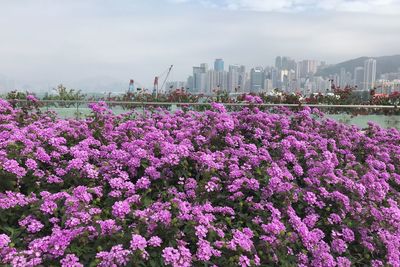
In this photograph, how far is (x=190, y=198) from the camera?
295 centimetres

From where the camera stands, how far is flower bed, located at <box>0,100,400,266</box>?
2.32 meters

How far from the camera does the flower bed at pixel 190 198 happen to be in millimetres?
2316

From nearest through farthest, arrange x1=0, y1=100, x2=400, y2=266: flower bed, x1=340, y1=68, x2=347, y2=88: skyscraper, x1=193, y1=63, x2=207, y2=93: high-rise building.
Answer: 1. x1=0, y1=100, x2=400, y2=266: flower bed
2. x1=340, y1=68, x2=347, y2=88: skyscraper
3. x1=193, y1=63, x2=207, y2=93: high-rise building

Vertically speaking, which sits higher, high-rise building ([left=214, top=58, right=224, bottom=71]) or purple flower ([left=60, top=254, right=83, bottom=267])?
high-rise building ([left=214, top=58, right=224, bottom=71])

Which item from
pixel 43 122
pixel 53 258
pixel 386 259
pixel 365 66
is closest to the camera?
pixel 53 258

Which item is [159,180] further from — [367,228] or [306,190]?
[367,228]

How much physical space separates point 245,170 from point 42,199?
1.43m

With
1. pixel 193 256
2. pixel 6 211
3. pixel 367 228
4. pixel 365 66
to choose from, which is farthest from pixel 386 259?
pixel 365 66

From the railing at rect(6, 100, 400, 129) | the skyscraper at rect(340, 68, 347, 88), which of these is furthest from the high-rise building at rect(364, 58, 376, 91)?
the railing at rect(6, 100, 400, 129)

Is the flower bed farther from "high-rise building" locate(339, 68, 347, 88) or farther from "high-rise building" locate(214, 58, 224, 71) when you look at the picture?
"high-rise building" locate(214, 58, 224, 71)

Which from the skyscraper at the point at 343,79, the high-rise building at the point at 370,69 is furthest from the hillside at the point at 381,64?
the skyscraper at the point at 343,79

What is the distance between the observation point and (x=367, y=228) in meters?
3.14

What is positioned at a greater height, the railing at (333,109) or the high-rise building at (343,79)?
the high-rise building at (343,79)

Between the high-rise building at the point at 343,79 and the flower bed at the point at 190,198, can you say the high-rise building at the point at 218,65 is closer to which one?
the high-rise building at the point at 343,79
